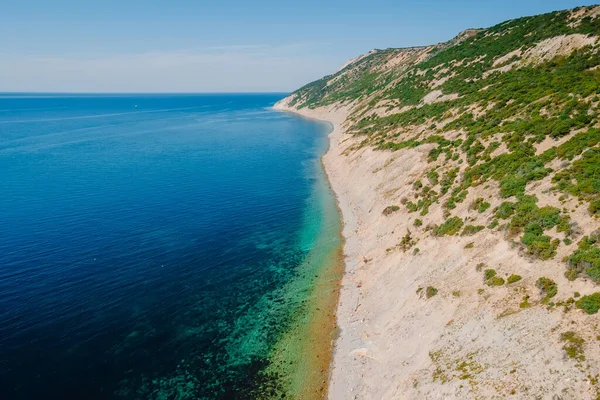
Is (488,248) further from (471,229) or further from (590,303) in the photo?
(590,303)

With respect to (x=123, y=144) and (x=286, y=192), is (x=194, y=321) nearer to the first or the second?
(x=286, y=192)

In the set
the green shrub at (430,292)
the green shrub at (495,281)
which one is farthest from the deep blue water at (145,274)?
the green shrub at (495,281)

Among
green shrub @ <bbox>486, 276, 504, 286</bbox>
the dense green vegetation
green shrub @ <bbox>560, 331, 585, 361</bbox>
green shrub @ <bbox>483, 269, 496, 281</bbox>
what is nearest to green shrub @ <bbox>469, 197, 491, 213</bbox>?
the dense green vegetation

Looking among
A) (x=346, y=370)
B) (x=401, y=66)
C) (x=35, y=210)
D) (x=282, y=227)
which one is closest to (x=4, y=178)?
(x=35, y=210)

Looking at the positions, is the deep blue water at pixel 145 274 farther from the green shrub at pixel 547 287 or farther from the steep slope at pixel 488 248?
the green shrub at pixel 547 287

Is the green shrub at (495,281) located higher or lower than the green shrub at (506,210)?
lower

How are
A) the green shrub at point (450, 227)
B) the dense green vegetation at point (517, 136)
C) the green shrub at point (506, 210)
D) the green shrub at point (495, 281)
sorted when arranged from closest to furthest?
1. the green shrub at point (495, 281)
2. the dense green vegetation at point (517, 136)
3. the green shrub at point (506, 210)
4. the green shrub at point (450, 227)

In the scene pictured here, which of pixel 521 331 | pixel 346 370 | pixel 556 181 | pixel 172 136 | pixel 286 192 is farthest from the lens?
pixel 172 136
